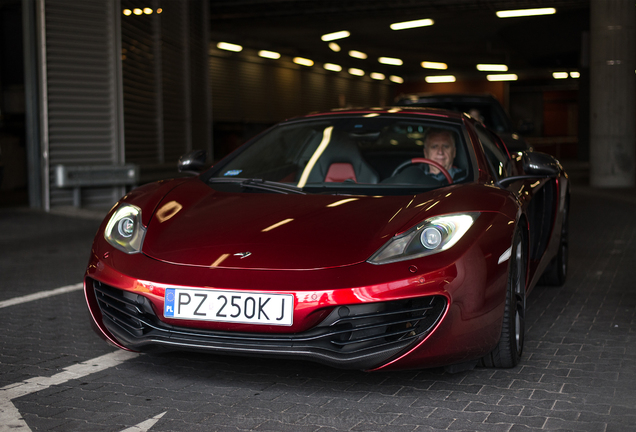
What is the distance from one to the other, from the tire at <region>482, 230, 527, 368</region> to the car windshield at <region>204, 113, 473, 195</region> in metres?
0.60

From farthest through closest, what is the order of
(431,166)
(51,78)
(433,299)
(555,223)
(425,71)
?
(425,71) < (51,78) < (555,223) < (431,166) < (433,299)

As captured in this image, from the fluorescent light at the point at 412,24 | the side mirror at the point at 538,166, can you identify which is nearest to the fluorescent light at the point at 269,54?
the fluorescent light at the point at 412,24

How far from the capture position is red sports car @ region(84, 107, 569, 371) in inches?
117

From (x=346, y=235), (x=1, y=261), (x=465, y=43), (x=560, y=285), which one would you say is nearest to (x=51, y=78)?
(x=1, y=261)

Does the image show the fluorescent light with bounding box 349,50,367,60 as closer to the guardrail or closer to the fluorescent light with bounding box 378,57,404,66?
the fluorescent light with bounding box 378,57,404,66

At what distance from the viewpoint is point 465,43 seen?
28.8 m

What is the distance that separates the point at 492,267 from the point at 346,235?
61cm

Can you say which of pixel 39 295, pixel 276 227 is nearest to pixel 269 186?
pixel 276 227

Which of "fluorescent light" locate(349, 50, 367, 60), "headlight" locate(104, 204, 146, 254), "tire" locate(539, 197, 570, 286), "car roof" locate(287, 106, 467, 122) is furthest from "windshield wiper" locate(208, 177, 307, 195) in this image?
"fluorescent light" locate(349, 50, 367, 60)

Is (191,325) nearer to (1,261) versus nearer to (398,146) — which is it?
(398,146)

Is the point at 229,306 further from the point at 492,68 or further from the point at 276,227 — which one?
the point at 492,68

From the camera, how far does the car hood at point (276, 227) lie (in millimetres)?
3115

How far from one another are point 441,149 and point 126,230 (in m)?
1.93

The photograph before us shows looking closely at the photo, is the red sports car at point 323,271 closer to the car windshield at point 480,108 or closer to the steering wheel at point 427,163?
the steering wheel at point 427,163
